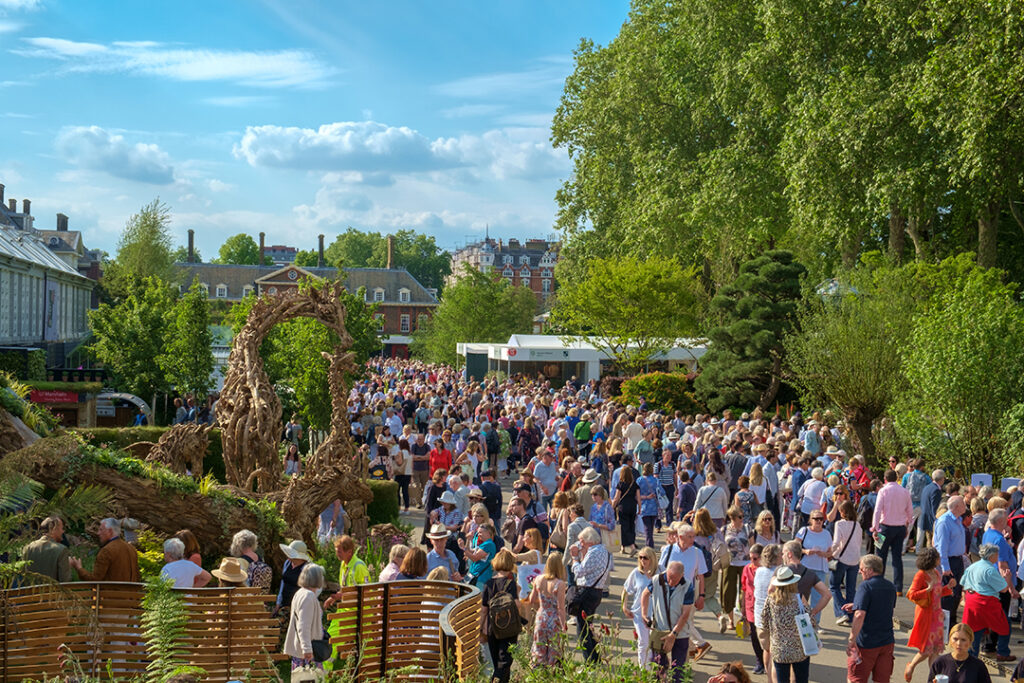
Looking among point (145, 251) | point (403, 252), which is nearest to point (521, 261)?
point (403, 252)

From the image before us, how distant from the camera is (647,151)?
126 feet

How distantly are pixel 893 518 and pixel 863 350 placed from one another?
10647mm

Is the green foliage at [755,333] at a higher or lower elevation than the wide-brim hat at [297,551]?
higher

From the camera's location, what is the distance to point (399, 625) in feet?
27.1

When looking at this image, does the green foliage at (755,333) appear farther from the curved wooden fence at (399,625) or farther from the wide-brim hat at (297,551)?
the curved wooden fence at (399,625)

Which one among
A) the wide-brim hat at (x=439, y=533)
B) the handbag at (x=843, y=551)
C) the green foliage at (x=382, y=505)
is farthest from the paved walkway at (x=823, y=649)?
the green foliage at (x=382, y=505)

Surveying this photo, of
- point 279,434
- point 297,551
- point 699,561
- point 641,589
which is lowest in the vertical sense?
point 641,589

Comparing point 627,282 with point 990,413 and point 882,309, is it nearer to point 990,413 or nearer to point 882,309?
point 882,309

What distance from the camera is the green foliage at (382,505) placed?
51.8ft

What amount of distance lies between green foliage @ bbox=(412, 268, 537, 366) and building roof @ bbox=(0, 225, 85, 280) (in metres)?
20.2

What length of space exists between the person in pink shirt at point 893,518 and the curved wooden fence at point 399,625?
21.2 feet

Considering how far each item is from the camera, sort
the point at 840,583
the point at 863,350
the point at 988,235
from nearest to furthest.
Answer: the point at 840,583 → the point at 863,350 → the point at 988,235

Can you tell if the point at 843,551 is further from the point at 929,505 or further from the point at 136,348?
the point at 136,348

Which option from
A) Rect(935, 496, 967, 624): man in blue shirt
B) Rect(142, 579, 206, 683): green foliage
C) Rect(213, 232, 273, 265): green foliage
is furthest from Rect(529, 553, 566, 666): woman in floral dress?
Rect(213, 232, 273, 265): green foliage
